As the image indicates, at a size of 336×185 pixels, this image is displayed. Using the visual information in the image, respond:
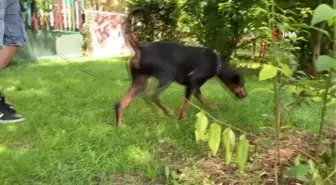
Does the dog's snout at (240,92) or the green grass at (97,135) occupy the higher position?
the dog's snout at (240,92)

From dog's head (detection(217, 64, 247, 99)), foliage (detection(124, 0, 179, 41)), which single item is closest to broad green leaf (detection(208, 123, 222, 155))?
dog's head (detection(217, 64, 247, 99))

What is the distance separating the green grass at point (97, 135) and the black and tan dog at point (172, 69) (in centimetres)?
18

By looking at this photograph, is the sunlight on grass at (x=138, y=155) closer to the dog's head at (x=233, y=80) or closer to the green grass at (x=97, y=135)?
the green grass at (x=97, y=135)

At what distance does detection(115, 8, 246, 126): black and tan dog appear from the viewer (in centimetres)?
344

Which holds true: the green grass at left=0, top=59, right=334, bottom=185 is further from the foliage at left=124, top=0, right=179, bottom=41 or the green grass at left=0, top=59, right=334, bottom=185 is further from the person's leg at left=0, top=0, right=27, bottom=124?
the foliage at left=124, top=0, right=179, bottom=41

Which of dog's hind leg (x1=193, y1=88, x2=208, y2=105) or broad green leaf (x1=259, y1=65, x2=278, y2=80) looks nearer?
broad green leaf (x1=259, y1=65, x2=278, y2=80)

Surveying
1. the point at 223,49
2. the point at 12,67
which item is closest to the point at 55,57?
the point at 12,67

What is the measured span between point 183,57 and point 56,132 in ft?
4.41

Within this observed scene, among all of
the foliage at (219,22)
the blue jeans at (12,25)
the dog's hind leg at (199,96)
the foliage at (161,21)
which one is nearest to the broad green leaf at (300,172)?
the dog's hind leg at (199,96)

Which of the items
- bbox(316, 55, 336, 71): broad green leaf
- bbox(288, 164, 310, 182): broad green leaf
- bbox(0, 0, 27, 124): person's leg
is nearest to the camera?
bbox(316, 55, 336, 71): broad green leaf

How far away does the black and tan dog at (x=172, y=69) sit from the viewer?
3.44 m

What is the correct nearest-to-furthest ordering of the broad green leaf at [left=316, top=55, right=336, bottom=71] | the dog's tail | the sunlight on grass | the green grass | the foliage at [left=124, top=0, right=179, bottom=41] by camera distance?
1. the broad green leaf at [left=316, top=55, right=336, bottom=71]
2. the green grass
3. the sunlight on grass
4. the dog's tail
5. the foliage at [left=124, top=0, right=179, bottom=41]

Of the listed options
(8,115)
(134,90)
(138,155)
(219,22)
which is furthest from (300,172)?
(219,22)

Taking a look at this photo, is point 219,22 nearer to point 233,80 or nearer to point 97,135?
point 233,80
